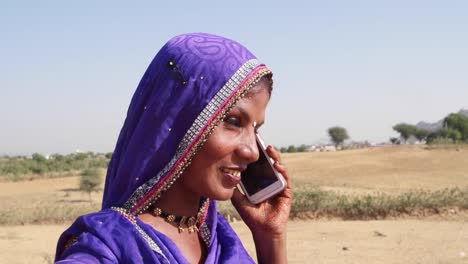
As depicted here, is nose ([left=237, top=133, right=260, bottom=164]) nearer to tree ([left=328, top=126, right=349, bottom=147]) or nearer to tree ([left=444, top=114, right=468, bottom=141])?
tree ([left=444, top=114, right=468, bottom=141])

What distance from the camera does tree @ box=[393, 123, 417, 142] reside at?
231ft

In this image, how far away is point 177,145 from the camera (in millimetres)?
1677

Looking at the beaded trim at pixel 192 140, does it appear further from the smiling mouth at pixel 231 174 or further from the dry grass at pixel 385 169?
the dry grass at pixel 385 169

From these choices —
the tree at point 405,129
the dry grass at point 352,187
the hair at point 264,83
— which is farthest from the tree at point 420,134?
the hair at point 264,83

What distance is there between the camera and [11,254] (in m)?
9.56

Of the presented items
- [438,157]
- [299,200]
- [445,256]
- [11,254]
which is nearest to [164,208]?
[445,256]

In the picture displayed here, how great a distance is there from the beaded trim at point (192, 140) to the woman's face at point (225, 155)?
3 cm

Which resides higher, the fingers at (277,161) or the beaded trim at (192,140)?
the beaded trim at (192,140)

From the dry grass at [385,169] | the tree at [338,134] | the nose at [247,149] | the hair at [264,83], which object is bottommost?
the tree at [338,134]

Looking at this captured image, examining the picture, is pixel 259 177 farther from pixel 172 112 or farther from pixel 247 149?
pixel 172 112

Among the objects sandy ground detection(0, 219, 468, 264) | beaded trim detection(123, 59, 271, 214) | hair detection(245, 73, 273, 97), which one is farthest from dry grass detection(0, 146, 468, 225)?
beaded trim detection(123, 59, 271, 214)

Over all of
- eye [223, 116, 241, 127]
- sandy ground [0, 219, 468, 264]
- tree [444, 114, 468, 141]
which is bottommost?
tree [444, 114, 468, 141]

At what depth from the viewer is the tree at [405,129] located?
70375mm

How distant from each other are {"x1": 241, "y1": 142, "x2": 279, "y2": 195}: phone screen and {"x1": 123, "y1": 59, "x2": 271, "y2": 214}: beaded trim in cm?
57
